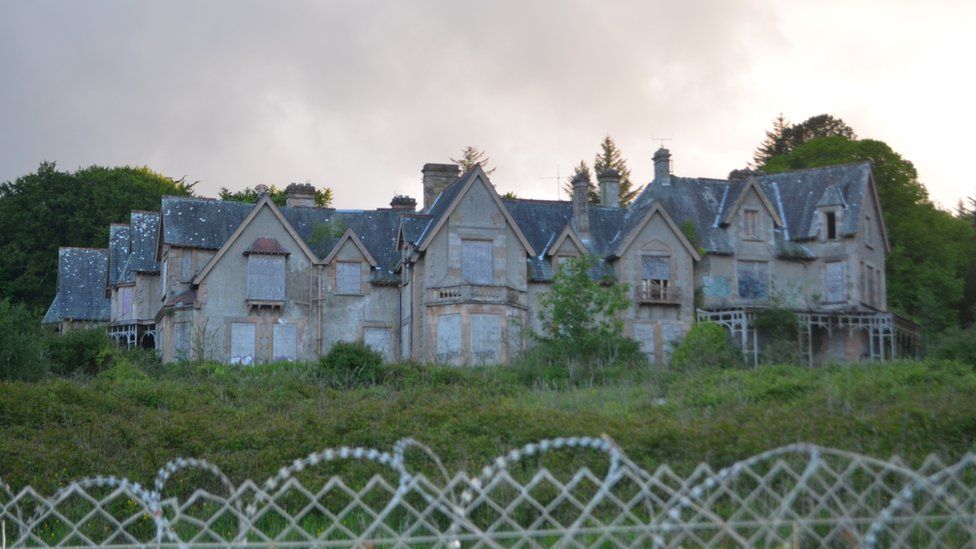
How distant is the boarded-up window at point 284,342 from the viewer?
4506 cm

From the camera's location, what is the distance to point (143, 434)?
23797 millimetres

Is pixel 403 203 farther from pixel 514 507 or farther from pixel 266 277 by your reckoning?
pixel 514 507

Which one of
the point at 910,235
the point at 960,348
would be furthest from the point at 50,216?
the point at 960,348

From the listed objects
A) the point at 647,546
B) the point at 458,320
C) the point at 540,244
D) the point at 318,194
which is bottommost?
the point at 647,546

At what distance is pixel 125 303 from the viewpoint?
2087 inches

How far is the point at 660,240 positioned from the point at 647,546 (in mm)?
32670

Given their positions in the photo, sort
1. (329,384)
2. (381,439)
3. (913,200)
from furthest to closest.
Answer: (913,200) < (329,384) < (381,439)

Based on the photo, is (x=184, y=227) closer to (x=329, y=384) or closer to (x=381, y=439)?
(x=329, y=384)

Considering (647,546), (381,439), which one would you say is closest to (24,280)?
(381,439)

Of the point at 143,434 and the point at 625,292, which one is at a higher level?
the point at 625,292

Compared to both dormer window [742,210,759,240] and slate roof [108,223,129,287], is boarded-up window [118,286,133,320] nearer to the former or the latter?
slate roof [108,223,129,287]

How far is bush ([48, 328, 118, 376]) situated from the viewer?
42.5m

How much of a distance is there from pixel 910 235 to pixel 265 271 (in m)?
30.3

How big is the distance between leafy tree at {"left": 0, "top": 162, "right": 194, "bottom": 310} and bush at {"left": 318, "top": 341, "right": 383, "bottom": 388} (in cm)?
3201
